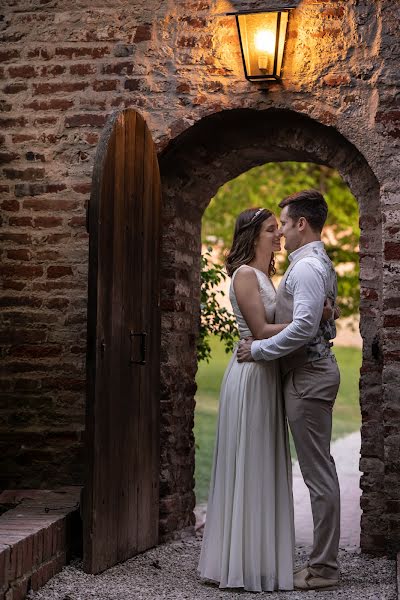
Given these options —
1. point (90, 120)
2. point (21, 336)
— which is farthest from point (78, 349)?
point (90, 120)

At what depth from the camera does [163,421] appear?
219 inches

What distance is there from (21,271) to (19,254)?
0.10m

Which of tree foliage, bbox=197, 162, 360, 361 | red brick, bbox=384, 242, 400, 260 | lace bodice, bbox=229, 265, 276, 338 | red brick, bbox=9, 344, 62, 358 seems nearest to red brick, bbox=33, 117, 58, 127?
red brick, bbox=9, 344, 62, 358

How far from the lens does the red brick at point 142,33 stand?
5.49m

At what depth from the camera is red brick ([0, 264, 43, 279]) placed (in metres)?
5.54

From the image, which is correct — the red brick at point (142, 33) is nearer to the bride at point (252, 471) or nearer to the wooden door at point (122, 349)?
the wooden door at point (122, 349)

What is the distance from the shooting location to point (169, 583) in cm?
456

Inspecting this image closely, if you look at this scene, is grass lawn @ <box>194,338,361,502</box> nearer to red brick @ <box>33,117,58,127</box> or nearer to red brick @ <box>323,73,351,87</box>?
red brick @ <box>33,117,58,127</box>

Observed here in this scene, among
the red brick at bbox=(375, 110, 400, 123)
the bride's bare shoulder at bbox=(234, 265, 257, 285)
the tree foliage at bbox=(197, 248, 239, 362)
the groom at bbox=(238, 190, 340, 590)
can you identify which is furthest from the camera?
the tree foliage at bbox=(197, 248, 239, 362)

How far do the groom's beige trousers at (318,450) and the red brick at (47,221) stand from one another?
6.09ft

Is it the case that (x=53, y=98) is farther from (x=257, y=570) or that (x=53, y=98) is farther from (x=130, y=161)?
(x=257, y=570)

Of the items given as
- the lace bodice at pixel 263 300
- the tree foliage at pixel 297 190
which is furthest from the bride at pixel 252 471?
the tree foliage at pixel 297 190

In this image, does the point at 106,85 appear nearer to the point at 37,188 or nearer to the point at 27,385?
the point at 37,188

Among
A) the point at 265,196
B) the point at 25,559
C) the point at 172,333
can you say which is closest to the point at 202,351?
the point at 172,333
